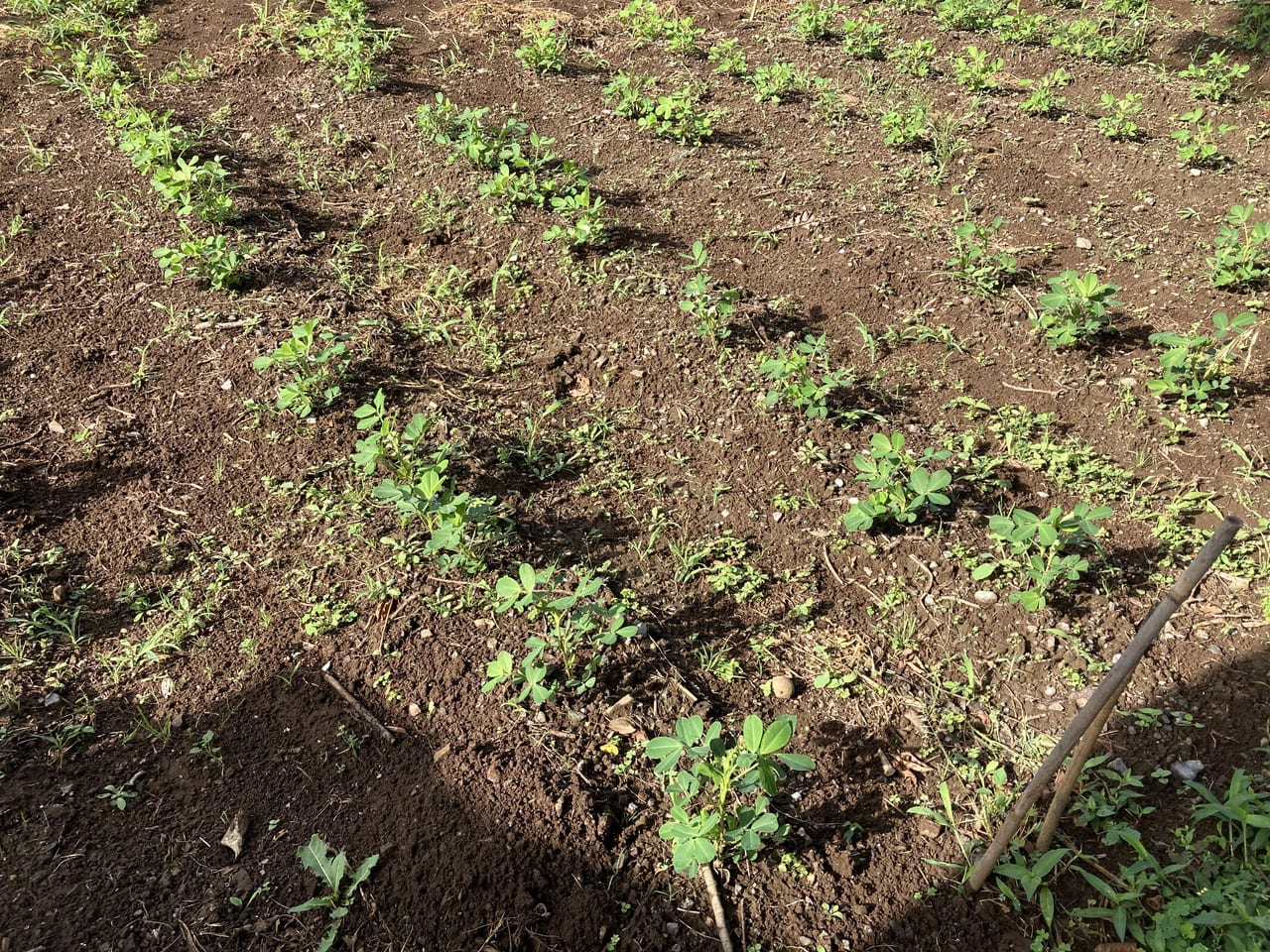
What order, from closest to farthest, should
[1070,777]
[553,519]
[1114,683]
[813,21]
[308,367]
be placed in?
1. [1114,683]
2. [1070,777]
3. [553,519]
4. [308,367]
5. [813,21]

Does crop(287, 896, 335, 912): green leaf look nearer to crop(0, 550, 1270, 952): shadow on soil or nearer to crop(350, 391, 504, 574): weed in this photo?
crop(0, 550, 1270, 952): shadow on soil

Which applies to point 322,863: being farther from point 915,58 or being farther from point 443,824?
point 915,58

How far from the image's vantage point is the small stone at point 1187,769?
2340mm

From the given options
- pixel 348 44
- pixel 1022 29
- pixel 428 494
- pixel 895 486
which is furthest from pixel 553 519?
pixel 1022 29

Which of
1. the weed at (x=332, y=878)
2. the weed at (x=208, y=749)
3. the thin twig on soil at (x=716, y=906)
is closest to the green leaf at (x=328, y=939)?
the weed at (x=332, y=878)

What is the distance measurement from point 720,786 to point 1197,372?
291cm

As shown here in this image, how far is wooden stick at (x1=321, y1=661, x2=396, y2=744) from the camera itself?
2.43 metres

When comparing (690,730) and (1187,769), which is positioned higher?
(690,730)

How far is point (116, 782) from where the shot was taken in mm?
2316

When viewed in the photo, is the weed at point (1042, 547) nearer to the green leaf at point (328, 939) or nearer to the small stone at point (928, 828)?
the small stone at point (928, 828)

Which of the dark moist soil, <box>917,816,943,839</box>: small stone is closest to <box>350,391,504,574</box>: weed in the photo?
the dark moist soil

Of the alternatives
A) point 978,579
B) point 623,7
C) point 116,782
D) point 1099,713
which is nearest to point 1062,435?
point 978,579

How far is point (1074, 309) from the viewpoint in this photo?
144 inches

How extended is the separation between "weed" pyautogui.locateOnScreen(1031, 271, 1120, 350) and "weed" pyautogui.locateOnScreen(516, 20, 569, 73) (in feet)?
12.0
